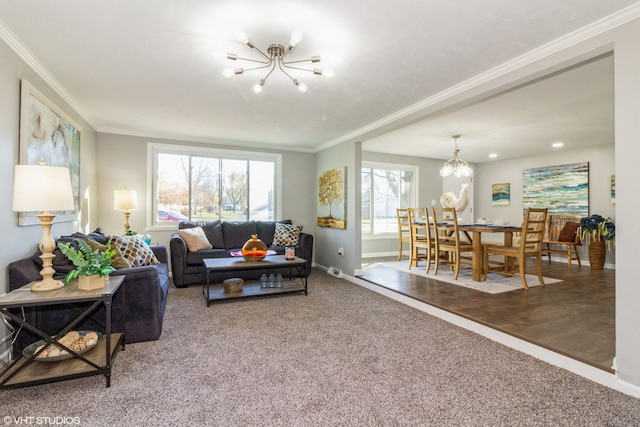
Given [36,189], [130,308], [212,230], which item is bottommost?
[130,308]

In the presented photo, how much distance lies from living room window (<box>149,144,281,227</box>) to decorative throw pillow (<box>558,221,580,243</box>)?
535 centimetres

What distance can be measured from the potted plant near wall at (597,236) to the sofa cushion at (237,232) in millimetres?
5799

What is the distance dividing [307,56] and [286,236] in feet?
10.3

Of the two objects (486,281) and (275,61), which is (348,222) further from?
(275,61)

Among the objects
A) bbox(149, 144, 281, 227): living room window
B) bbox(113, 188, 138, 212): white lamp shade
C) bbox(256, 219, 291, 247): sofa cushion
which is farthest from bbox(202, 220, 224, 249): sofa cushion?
bbox(113, 188, 138, 212): white lamp shade

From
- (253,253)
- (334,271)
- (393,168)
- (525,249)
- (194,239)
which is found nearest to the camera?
(253,253)

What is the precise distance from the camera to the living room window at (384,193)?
6.76 m

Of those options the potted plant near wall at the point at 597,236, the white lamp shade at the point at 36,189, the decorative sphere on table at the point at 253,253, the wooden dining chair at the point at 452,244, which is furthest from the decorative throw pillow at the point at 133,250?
the potted plant near wall at the point at 597,236

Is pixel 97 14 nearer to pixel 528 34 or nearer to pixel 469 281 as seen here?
pixel 528 34

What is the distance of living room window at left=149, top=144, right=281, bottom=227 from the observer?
516 centimetres

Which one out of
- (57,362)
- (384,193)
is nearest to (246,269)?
(57,362)

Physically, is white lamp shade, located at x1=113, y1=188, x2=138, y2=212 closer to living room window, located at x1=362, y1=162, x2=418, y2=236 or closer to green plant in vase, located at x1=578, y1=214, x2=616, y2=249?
living room window, located at x1=362, y1=162, x2=418, y2=236

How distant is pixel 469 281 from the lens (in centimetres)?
432

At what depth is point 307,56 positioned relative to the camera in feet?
8.32
